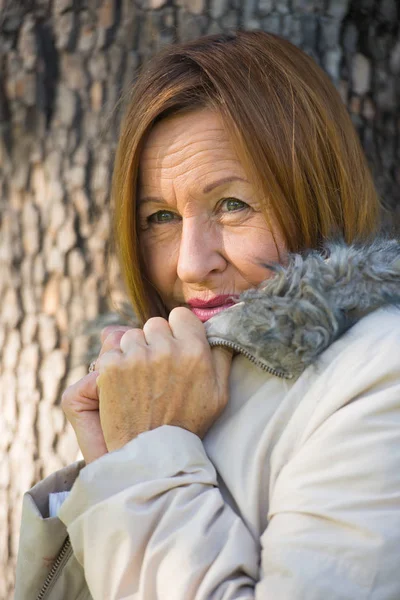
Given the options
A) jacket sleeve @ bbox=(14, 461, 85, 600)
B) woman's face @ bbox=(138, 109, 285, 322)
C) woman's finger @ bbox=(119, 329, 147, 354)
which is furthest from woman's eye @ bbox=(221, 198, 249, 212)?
jacket sleeve @ bbox=(14, 461, 85, 600)

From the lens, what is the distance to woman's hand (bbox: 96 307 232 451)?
5.56 feet

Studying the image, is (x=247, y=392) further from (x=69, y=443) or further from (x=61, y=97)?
(x=61, y=97)

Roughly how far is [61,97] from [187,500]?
5.80 ft

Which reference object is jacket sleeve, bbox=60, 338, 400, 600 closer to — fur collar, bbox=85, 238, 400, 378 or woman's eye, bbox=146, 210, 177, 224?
fur collar, bbox=85, 238, 400, 378

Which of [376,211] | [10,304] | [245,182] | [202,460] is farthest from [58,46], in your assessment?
[202,460]

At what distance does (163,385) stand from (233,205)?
57 centimetres

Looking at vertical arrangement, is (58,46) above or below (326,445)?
above

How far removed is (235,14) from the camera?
8.84ft

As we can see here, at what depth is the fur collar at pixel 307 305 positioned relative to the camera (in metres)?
1.62

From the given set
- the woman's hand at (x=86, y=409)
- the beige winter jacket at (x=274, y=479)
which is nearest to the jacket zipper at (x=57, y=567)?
the beige winter jacket at (x=274, y=479)

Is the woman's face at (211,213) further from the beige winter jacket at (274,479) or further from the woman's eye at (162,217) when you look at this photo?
the beige winter jacket at (274,479)

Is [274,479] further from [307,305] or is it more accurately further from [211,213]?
[211,213]

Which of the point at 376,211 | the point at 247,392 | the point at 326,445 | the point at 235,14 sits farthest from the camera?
the point at 235,14

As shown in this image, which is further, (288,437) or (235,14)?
(235,14)
